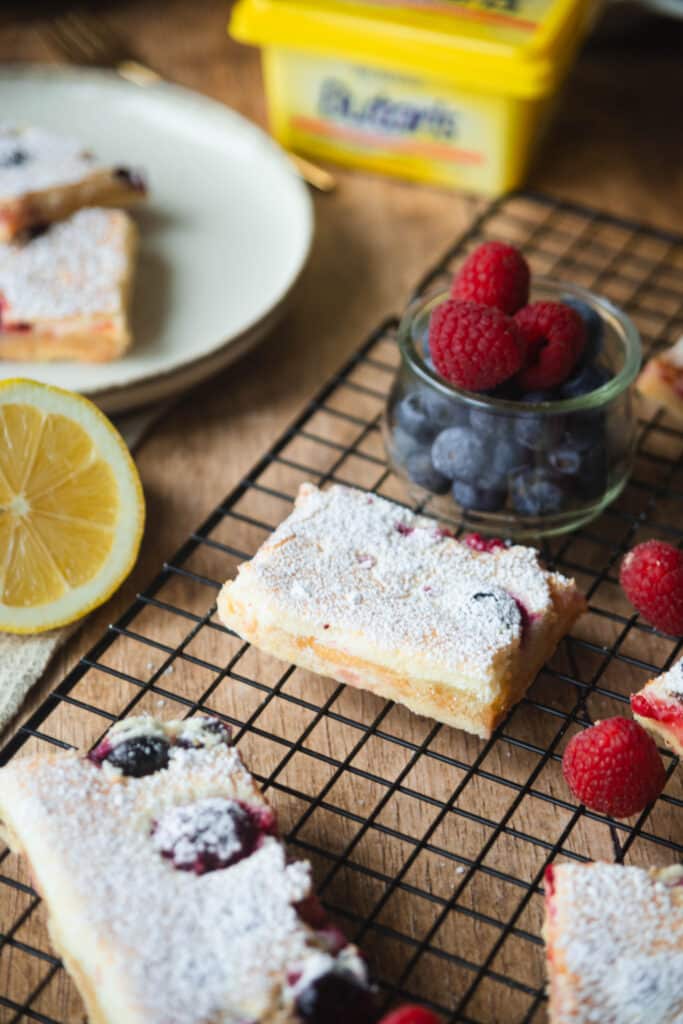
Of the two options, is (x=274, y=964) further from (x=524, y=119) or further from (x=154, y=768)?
(x=524, y=119)

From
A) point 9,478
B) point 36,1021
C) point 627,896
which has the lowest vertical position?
point 36,1021

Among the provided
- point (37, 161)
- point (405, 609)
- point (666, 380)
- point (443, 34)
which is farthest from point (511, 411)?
point (37, 161)

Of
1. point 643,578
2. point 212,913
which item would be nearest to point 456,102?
point 643,578

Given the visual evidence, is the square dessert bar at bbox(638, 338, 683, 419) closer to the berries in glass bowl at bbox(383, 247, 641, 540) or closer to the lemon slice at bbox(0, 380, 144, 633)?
the berries in glass bowl at bbox(383, 247, 641, 540)

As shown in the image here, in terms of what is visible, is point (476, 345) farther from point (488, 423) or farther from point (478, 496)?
point (478, 496)

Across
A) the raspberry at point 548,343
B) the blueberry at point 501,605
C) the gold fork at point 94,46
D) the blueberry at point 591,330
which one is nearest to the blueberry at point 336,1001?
the blueberry at point 501,605

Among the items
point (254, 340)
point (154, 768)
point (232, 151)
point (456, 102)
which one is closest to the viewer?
point (154, 768)

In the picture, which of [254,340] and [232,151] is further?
[232,151]
